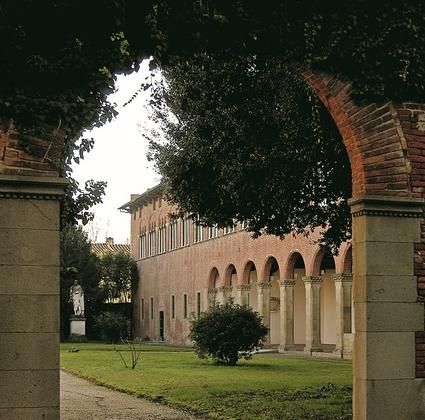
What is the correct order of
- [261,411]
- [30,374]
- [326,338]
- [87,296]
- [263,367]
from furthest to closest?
[87,296] → [326,338] → [263,367] → [261,411] → [30,374]

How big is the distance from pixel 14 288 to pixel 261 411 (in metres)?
6.04

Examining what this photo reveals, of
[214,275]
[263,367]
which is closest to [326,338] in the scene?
[214,275]

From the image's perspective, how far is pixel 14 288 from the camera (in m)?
7.81

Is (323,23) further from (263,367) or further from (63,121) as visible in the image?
(263,367)

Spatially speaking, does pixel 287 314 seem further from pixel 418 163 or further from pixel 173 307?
pixel 418 163

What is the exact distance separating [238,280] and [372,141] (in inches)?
1316

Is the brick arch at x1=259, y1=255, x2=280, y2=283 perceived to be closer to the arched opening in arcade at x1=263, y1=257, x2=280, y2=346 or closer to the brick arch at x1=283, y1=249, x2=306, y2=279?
the brick arch at x1=283, y1=249, x2=306, y2=279

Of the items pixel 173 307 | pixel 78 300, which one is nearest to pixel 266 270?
pixel 78 300

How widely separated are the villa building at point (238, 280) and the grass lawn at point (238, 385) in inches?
136

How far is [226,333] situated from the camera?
24.1 metres

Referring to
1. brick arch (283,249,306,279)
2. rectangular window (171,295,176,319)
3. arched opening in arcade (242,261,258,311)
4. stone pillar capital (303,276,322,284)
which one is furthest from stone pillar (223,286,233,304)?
stone pillar capital (303,276,322,284)

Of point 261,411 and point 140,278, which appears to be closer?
point 261,411

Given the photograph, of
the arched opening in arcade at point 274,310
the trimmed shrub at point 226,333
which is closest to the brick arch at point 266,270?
the arched opening in arcade at point 274,310

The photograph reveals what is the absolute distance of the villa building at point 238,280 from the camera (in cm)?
3297
